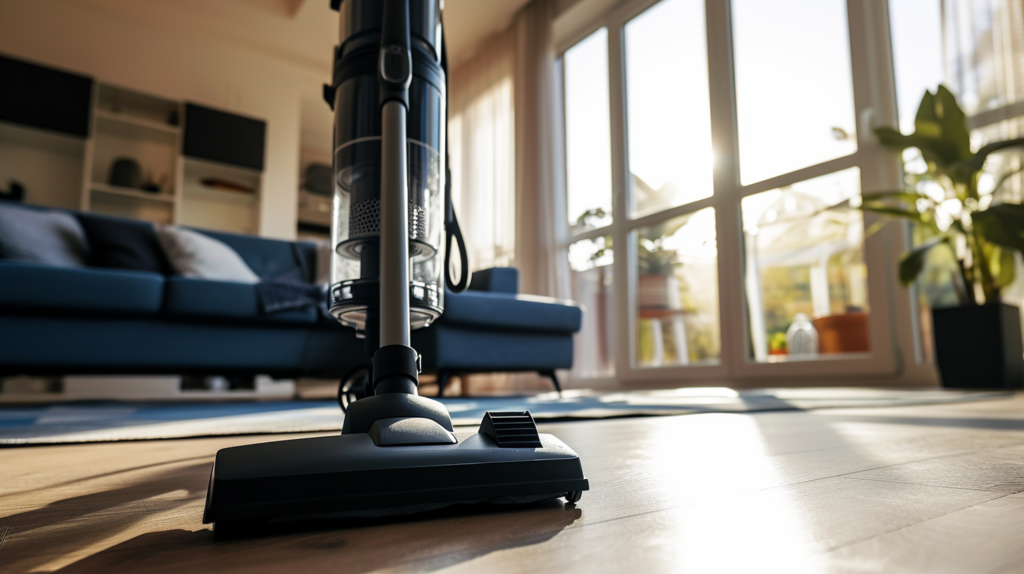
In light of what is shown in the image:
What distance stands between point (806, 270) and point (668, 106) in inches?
61.9

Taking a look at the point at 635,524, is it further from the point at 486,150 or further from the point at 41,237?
the point at 486,150

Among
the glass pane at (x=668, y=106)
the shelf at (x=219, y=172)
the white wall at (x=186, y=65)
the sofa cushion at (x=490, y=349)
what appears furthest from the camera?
Result: the shelf at (x=219, y=172)

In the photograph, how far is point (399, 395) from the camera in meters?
0.49

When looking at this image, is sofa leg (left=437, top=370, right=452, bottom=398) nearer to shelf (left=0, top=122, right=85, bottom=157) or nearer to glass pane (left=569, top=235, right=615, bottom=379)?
glass pane (left=569, top=235, right=615, bottom=379)

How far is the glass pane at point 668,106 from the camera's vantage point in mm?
4258

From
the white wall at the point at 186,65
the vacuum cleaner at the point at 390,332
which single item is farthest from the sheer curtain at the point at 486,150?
the vacuum cleaner at the point at 390,332

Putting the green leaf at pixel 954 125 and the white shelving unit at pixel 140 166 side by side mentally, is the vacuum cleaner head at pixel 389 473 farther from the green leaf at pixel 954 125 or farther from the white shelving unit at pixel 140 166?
the white shelving unit at pixel 140 166

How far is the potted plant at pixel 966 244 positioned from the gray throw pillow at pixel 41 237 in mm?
3462

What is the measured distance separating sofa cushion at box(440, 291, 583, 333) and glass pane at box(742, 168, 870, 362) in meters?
1.25

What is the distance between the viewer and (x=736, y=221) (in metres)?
3.87

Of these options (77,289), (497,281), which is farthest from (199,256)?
(497,281)

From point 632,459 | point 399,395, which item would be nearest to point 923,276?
point 632,459

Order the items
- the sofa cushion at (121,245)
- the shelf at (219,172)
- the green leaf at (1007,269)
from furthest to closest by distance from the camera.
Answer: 1. the shelf at (219,172)
2. the sofa cushion at (121,245)
3. the green leaf at (1007,269)

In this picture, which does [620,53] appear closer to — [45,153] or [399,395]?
[45,153]
